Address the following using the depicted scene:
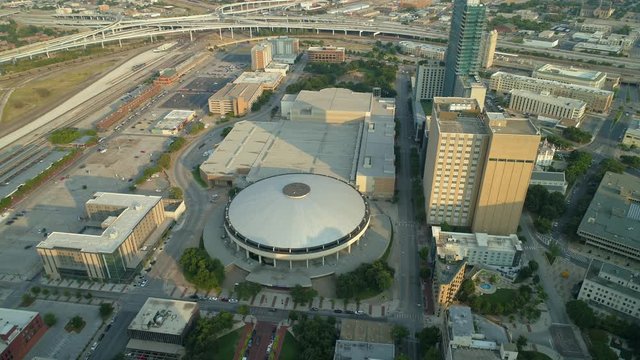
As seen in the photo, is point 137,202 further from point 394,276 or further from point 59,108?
point 59,108

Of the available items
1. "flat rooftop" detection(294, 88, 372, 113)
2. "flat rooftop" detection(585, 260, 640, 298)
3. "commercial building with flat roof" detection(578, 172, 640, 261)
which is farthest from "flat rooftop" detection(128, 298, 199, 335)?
"flat rooftop" detection(294, 88, 372, 113)

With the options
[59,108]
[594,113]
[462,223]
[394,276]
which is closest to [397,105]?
[594,113]

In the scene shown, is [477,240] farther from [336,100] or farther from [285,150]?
[336,100]

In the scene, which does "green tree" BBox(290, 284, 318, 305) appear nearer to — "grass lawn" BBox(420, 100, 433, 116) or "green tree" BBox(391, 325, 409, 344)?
"green tree" BBox(391, 325, 409, 344)

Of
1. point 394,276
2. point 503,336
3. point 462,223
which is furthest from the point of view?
point 462,223

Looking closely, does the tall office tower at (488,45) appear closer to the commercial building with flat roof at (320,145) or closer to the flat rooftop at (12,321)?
the commercial building with flat roof at (320,145)

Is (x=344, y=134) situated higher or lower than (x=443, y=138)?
lower

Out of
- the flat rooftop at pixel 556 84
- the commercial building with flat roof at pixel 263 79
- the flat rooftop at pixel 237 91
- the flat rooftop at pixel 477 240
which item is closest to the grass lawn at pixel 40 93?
the flat rooftop at pixel 237 91

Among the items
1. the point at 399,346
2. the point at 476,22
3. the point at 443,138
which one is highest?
the point at 476,22
